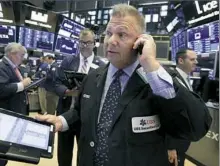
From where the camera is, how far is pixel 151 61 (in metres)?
1.27

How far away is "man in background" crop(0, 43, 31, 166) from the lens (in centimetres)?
391

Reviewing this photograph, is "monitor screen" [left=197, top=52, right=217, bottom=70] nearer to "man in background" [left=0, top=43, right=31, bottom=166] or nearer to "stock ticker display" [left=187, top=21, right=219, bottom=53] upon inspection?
"stock ticker display" [left=187, top=21, right=219, bottom=53]

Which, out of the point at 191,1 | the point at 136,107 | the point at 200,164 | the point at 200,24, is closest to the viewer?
the point at 136,107

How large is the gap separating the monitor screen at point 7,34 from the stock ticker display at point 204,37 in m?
5.11

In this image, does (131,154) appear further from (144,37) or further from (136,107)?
(144,37)

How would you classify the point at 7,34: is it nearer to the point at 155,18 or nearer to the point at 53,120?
the point at 155,18

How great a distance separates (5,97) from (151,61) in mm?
3082

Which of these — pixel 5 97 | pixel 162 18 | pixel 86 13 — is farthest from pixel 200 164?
pixel 86 13

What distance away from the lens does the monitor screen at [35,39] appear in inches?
371

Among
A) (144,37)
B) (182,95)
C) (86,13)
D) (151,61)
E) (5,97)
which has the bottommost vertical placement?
(5,97)

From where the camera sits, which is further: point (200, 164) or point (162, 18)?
point (162, 18)

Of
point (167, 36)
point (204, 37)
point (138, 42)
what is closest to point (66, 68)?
point (138, 42)

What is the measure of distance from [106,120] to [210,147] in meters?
3.68

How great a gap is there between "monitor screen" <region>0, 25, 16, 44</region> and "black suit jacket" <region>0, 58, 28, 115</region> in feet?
16.7
